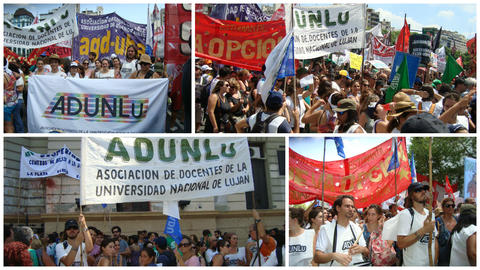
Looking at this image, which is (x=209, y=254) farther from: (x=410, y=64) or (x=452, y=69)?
(x=452, y=69)

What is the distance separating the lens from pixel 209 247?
13.6 metres

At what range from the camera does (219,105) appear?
1043cm

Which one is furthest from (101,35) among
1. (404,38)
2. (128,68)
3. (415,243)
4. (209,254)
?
(415,243)

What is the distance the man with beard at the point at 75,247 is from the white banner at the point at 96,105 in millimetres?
1517

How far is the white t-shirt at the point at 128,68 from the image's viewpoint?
39.2 ft

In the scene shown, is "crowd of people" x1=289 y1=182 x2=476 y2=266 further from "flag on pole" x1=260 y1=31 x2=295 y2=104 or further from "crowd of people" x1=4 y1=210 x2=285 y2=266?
"flag on pole" x1=260 y1=31 x2=295 y2=104

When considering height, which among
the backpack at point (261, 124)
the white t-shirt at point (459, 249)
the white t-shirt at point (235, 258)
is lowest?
the white t-shirt at point (235, 258)

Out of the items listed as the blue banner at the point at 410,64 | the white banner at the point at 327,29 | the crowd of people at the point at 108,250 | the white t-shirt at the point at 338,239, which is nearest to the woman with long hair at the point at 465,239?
the white t-shirt at the point at 338,239

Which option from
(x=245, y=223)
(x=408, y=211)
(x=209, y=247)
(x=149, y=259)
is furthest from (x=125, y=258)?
(x=245, y=223)

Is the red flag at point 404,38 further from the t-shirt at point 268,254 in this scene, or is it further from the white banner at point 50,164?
the t-shirt at point 268,254

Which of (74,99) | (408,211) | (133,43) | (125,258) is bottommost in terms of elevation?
(125,258)

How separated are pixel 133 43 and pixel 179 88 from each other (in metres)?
4.81

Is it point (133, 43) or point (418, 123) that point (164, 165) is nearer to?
point (418, 123)

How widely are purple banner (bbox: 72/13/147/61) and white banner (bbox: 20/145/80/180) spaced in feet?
7.38
